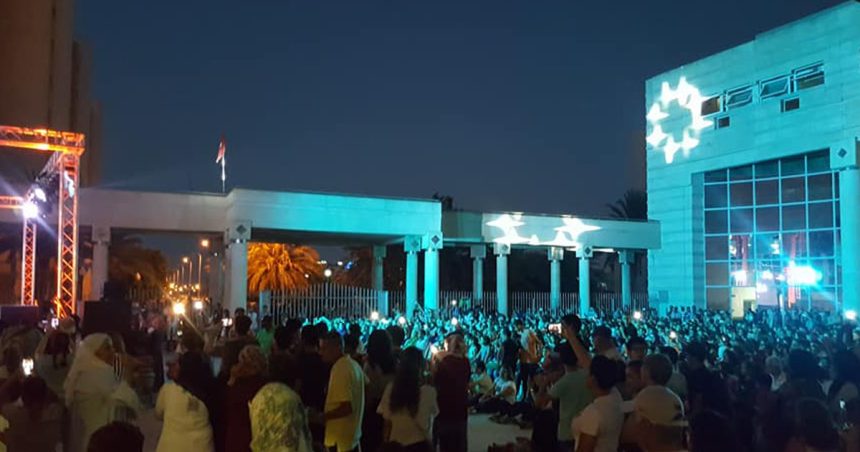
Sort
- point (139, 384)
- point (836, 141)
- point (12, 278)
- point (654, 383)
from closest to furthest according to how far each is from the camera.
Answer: point (654, 383)
point (139, 384)
point (836, 141)
point (12, 278)

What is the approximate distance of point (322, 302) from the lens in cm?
2748

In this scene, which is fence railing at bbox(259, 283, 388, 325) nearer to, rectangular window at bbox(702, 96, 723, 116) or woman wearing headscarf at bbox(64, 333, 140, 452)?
rectangular window at bbox(702, 96, 723, 116)

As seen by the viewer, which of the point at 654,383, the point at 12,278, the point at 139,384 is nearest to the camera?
the point at 654,383

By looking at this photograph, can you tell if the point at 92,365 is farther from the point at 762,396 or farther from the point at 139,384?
the point at 139,384

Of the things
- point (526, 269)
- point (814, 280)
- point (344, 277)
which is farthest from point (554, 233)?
point (344, 277)

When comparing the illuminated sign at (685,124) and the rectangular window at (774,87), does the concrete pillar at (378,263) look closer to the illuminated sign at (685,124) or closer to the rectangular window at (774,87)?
the illuminated sign at (685,124)

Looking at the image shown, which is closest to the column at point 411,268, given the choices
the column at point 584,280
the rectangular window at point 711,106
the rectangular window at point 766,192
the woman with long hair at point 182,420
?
the column at point 584,280

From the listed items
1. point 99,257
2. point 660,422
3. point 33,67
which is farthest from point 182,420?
point 33,67

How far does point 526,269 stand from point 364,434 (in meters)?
47.8

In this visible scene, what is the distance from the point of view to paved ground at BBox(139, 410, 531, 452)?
10.4 m

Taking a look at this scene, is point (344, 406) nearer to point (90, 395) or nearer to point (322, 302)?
point (90, 395)

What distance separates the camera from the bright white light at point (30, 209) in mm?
23188

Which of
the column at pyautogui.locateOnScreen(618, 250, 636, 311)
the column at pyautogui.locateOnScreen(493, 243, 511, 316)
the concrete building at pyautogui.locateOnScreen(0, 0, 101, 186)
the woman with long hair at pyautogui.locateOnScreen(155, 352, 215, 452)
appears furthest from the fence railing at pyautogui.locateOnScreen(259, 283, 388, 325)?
the woman with long hair at pyautogui.locateOnScreen(155, 352, 215, 452)

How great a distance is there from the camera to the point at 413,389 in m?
6.01
